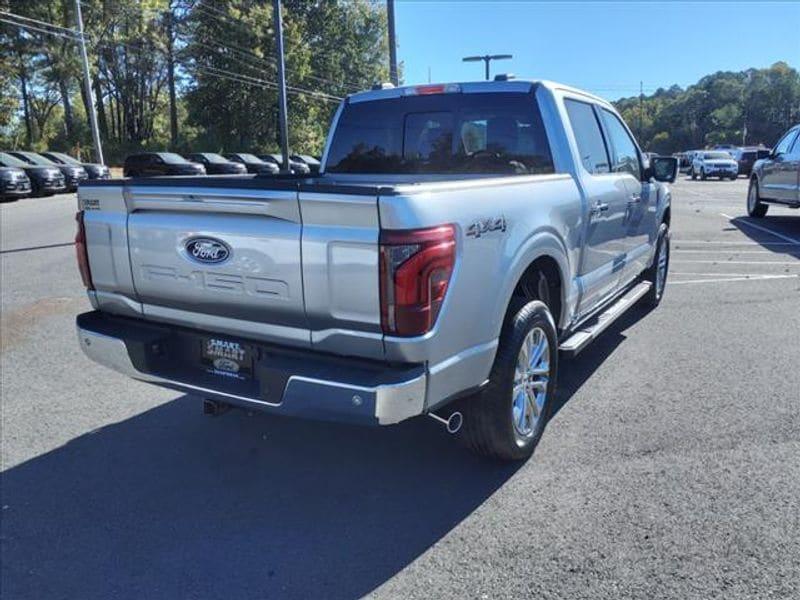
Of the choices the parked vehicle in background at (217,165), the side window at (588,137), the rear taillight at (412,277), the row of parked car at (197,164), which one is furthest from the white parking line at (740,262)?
the parked vehicle in background at (217,165)

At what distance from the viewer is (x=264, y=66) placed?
165 ft

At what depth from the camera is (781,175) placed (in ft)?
43.9

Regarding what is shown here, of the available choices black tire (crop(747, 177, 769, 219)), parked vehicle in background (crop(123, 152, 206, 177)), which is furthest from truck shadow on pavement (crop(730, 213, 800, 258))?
parked vehicle in background (crop(123, 152, 206, 177))

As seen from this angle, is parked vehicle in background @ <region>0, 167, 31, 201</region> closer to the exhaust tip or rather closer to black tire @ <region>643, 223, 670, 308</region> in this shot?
black tire @ <region>643, 223, 670, 308</region>

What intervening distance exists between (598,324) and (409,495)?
210 centimetres

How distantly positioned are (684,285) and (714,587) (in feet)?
20.9

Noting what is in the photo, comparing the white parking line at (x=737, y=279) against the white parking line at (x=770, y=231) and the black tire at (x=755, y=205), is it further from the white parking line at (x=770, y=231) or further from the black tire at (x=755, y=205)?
the black tire at (x=755, y=205)

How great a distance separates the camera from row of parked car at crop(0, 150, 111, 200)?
22.1 metres

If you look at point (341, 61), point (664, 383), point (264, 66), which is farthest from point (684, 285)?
point (341, 61)

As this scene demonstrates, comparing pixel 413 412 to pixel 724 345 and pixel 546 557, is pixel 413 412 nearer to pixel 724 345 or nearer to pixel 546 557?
pixel 546 557

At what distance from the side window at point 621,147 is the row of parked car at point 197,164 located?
1862 cm

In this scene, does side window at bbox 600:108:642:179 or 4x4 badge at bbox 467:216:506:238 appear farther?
side window at bbox 600:108:642:179

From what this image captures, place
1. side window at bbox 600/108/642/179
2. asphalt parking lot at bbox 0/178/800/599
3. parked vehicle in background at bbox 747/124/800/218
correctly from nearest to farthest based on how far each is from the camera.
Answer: asphalt parking lot at bbox 0/178/800/599, side window at bbox 600/108/642/179, parked vehicle in background at bbox 747/124/800/218

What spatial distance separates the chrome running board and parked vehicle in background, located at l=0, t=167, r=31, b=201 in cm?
2166
